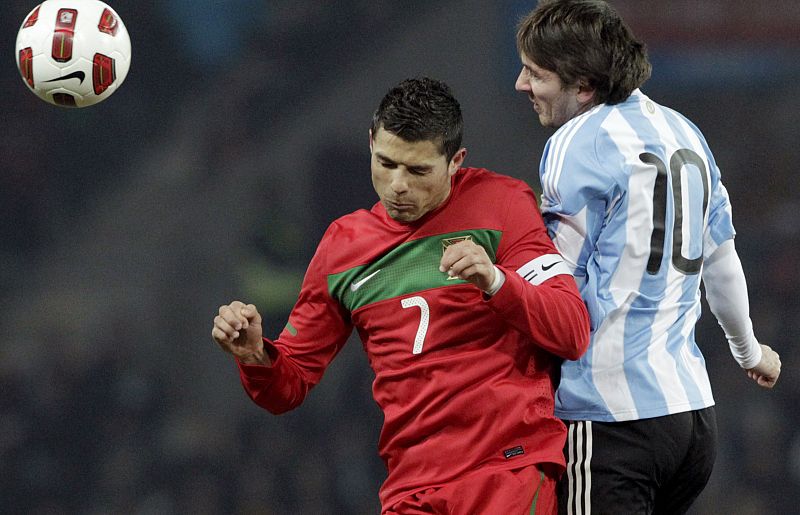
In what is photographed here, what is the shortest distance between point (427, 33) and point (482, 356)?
422 cm

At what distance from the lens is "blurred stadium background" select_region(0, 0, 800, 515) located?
586 centimetres

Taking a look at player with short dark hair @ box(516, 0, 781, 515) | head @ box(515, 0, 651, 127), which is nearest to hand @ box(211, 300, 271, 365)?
player with short dark hair @ box(516, 0, 781, 515)

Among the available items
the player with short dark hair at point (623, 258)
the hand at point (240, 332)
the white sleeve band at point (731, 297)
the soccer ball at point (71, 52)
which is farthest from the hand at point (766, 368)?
the soccer ball at point (71, 52)

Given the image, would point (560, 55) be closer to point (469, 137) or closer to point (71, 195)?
point (469, 137)

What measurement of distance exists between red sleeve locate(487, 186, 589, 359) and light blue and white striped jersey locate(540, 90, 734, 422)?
0.09 meters

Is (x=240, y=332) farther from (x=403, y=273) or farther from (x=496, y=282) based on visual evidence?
(x=496, y=282)

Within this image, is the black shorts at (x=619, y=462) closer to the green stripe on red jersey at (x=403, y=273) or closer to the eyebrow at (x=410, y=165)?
the green stripe on red jersey at (x=403, y=273)

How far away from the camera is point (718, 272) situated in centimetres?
253

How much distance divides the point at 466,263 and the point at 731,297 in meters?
0.88

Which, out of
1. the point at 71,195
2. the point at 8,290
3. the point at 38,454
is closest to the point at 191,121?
the point at 71,195

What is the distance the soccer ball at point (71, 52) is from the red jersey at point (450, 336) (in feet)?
3.44

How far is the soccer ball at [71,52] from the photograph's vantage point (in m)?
3.01

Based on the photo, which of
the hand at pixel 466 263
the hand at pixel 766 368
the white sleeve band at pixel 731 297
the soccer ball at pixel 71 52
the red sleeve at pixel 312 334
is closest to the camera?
the hand at pixel 466 263

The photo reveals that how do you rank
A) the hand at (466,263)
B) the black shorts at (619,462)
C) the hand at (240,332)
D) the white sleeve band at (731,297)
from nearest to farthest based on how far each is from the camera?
1. the hand at (466,263)
2. the hand at (240,332)
3. the black shorts at (619,462)
4. the white sleeve band at (731,297)
